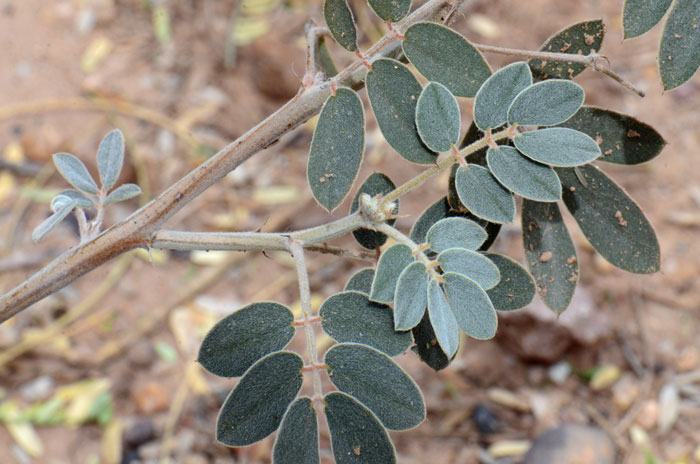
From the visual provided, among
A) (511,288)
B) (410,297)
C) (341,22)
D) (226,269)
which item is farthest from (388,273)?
(226,269)

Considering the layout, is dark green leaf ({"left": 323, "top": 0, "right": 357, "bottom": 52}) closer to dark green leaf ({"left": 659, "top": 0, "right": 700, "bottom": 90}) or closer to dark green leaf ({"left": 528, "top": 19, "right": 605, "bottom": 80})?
dark green leaf ({"left": 528, "top": 19, "right": 605, "bottom": 80})

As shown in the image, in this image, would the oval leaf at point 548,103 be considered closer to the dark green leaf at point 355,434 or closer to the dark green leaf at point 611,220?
the dark green leaf at point 611,220

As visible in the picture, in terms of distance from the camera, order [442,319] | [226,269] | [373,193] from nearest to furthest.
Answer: [442,319]
[373,193]
[226,269]

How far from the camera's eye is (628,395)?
1.73 metres

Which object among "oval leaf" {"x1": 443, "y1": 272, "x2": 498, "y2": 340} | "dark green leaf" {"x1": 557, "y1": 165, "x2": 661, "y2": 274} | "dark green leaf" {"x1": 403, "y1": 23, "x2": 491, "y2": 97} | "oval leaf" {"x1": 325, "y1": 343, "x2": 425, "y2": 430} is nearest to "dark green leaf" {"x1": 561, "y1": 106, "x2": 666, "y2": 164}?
"dark green leaf" {"x1": 557, "y1": 165, "x2": 661, "y2": 274}

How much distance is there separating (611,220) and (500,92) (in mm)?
213

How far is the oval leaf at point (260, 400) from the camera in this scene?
64cm

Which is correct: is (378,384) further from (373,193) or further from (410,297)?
(373,193)

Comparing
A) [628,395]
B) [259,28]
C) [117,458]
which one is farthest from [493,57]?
[117,458]

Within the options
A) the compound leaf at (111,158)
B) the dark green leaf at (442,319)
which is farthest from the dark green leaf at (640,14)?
the compound leaf at (111,158)

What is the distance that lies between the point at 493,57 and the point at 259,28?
0.88 m

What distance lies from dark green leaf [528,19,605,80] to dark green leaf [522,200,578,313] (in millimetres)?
150

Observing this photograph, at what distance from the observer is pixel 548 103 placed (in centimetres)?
67

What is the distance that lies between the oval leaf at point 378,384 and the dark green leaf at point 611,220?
0.30 meters
